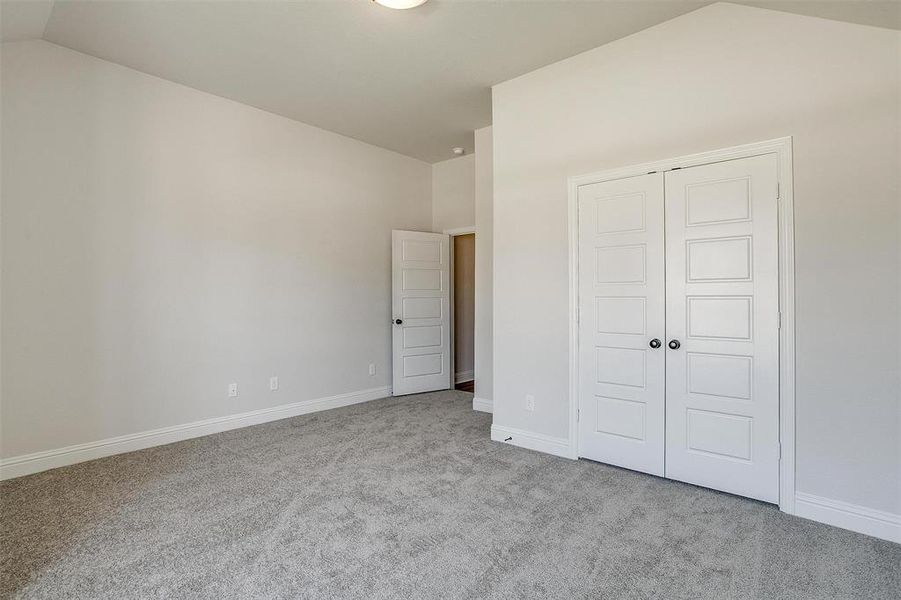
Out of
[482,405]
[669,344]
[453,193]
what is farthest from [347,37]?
[482,405]

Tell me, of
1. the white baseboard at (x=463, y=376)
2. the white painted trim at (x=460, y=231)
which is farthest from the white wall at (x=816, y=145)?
the white baseboard at (x=463, y=376)

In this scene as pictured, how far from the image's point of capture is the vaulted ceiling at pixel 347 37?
2712 mm

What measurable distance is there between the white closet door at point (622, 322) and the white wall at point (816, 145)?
189 mm

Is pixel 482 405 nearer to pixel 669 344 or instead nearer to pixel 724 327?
pixel 669 344

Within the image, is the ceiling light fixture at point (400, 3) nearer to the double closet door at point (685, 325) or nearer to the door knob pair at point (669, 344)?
the double closet door at point (685, 325)

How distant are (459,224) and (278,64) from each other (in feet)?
9.48

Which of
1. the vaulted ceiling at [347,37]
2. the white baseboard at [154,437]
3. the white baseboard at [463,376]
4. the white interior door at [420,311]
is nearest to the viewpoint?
the vaulted ceiling at [347,37]

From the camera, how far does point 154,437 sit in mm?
3623

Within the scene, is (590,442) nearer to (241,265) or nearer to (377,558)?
(377,558)

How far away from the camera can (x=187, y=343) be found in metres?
3.83

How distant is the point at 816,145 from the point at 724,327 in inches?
43.3

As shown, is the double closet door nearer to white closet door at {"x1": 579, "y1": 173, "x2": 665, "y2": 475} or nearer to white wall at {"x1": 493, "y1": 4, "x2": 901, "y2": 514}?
white closet door at {"x1": 579, "y1": 173, "x2": 665, "y2": 475}

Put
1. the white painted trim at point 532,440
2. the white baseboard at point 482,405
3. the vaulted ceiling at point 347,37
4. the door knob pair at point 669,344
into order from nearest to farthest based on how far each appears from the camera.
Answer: the vaulted ceiling at point 347,37, the door knob pair at point 669,344, the white painted trim at point 532,440, the white baseboard at point 482,405

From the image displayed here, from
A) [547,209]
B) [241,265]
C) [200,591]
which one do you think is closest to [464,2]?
[547,209]
